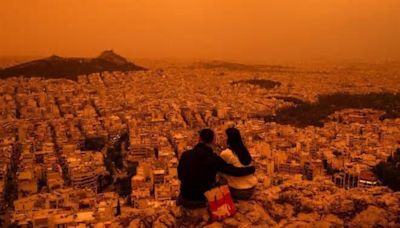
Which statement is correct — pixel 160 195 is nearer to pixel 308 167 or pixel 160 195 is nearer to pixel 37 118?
pixel 308 167

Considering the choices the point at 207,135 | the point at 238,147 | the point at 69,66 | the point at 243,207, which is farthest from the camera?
the point at 69,66

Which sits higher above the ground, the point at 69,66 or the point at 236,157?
the point at 69,66

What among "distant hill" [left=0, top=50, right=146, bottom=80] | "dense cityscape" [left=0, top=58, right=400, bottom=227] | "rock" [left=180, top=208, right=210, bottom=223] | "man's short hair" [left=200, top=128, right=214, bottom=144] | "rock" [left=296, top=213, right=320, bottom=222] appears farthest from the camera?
"distant hill" [left=0, top=50, right=146, bottom=80]

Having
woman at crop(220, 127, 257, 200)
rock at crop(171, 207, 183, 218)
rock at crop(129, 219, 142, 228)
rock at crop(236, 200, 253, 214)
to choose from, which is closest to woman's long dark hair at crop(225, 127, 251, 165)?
woman at crop(220, 127, 257, 200)

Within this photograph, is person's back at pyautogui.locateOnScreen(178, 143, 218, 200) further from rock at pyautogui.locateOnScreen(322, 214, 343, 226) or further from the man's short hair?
rock at pyautogui.locateOnScreen(322, 214, 343, 226)

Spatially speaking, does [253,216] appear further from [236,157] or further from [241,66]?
[241,66]

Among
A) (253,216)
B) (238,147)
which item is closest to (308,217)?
(253,216)
